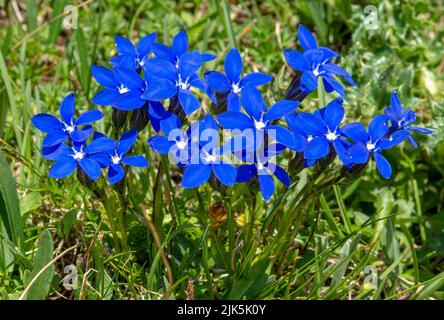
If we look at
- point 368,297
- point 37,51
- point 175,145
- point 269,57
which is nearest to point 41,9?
point 37,51

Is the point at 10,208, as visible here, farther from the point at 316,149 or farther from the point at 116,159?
the point at 316,149

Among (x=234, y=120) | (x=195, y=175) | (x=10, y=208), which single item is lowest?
(x=10, y=208)

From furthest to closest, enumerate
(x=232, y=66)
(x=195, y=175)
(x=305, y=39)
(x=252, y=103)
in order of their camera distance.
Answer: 1. (x=305, y=39)
2. (x=232, y=66)
3. (x=252, y=103)
4. (x=195, y=175)

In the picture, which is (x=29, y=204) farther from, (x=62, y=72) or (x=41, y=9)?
(x=41, y=9)

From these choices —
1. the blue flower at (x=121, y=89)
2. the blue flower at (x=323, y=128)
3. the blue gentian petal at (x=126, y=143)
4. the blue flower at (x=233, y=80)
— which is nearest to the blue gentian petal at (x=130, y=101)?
the blue flower at (x=121, y=89)

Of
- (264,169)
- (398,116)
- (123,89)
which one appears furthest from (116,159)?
(398,116)

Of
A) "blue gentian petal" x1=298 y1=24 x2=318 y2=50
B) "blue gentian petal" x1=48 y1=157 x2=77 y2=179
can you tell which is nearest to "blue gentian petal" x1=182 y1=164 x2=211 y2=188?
"blue gentian petal" x1=48 y1=157 x2=77 y2=179
